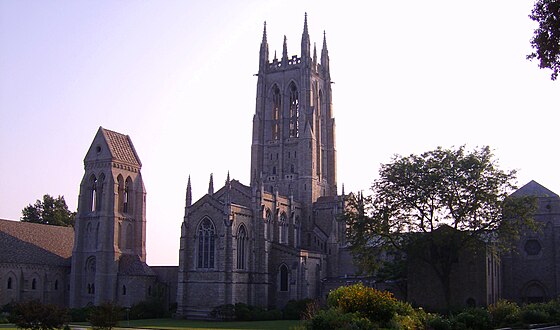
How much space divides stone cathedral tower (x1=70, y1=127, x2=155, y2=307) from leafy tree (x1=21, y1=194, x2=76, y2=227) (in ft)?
63.1

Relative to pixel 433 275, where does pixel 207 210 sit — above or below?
above

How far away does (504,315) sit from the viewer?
1416 inches

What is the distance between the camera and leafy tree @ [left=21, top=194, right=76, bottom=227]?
294ft

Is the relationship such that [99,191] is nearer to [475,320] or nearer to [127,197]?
[127,197]

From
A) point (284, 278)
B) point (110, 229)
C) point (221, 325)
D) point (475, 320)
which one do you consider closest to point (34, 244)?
point (110, 229)

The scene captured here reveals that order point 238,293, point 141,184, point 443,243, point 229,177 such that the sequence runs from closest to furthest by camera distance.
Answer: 1. point 443,243
2. point 238,293
3. point 229,177
4. point 141,184

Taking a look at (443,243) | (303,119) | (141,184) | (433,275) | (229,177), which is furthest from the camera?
(303,119)

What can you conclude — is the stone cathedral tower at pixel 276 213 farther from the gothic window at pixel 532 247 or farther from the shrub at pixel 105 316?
the shrub at pixel 105 316

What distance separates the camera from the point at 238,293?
63.6m

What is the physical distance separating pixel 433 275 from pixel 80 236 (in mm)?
40642

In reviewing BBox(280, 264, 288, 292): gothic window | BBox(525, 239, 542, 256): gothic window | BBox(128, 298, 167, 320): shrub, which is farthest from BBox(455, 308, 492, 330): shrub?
BBox(128, 298, 167, 320): shrub

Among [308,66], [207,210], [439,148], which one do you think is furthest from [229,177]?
[439,148]

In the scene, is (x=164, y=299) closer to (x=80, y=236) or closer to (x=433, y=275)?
(x=80, y=236)

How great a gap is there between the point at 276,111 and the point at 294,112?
262 cm
